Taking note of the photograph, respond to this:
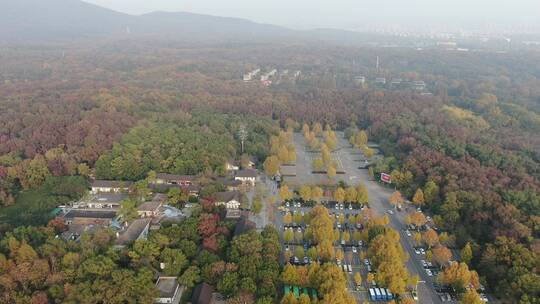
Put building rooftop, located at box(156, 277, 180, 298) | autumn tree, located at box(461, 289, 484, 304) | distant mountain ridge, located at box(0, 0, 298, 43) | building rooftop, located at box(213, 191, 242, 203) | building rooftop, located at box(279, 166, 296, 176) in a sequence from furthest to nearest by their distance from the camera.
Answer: distant mountain ridge, located at box(0, 0, 298, 43) < building rooftop, located at box(279, 166, 296, 176) < building rooftop, located at box(213, 191, 242, 203) < building rooftop, located at box(156, 277, 180, 298) < autumn tree, located at box(461, 289, 484, 304)

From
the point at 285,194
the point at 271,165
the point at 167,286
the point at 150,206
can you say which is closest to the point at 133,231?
the point at 150,206

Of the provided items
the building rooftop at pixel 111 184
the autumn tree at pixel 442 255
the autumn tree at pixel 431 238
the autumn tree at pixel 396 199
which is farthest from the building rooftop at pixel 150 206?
the autumn tree at pixel 442 255

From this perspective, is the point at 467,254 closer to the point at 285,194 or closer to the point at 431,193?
the point at 431,193

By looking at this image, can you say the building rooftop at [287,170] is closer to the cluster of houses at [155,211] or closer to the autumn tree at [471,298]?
the cluster of houses at [155,211]

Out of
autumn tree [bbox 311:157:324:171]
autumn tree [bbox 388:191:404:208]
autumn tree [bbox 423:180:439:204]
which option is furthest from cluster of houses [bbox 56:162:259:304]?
autumn tree [bbox 423:180:439:204]

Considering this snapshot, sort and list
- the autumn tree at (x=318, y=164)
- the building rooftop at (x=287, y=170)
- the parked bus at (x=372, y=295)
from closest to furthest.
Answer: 1. the parked bus at (x=372, y=295)
2. the building rooftop at (x=287, y=170)
3. the autumn tree at (x=318, y=164)

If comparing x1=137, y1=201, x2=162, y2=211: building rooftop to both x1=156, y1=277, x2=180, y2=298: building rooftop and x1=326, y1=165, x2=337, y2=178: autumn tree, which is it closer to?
x1=156, y1=277, x2=180, y2=298: building rooftop

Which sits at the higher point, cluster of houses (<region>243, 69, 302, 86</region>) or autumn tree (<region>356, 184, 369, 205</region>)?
cluster of houses (<region>243, 69, 302, 86</region>)
